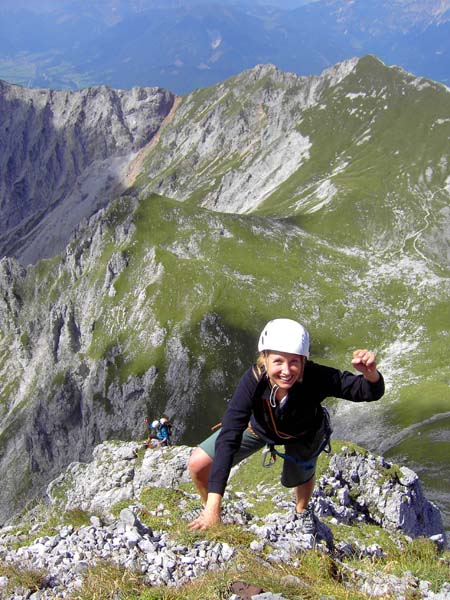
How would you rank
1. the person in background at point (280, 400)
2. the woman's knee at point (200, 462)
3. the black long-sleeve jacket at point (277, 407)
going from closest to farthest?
the person in background at point (280, 400), the black long-sleeve jacket at point (277, 407), the woman's knee at point (200, 462)

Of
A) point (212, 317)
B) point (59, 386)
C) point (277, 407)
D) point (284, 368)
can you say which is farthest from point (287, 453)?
point (59, 386)

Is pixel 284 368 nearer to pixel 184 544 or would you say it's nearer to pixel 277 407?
pixel 277 407

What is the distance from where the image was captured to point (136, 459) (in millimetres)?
27406

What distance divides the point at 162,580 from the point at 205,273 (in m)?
91.9

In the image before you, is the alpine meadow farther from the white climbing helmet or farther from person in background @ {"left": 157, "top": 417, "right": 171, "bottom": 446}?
the white climbing helmet

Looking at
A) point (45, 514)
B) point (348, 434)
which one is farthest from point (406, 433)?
point (45, 514)

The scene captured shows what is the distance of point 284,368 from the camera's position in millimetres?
9312

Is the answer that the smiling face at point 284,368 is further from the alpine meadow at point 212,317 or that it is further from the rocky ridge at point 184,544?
the alpine meadow at point 212,317

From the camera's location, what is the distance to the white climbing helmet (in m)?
9.22

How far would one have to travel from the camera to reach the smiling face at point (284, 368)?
934 cm

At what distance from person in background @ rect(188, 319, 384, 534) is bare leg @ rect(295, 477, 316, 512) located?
1.52 metres

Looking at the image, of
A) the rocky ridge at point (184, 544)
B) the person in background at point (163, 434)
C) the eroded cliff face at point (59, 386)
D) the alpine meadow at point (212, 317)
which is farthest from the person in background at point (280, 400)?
the eroded cliff face at point (59, 386)

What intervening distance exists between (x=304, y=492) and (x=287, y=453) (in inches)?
68.8

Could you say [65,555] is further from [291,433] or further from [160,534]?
[291,433]
